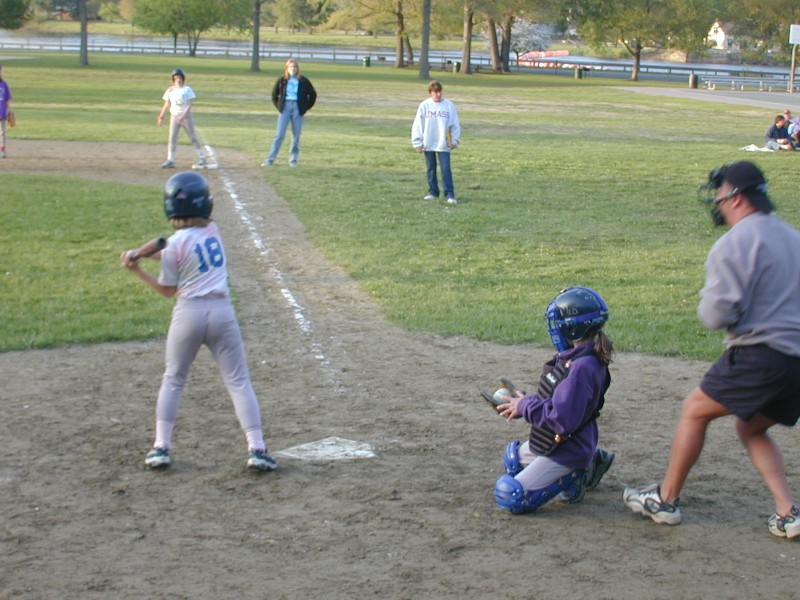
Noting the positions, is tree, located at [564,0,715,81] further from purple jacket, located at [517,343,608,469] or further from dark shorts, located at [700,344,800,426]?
dark shorts, located at [700,344,800,426]

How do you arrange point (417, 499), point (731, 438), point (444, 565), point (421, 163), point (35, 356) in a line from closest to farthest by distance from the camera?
point (444, 565), point (417, 499), point (731, 438), point (35, 356), point (421, 163)

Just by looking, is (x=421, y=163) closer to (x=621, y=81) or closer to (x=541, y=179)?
(x=541, y=179)

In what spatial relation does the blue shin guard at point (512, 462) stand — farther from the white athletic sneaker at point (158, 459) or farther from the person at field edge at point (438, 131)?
the person at field edge at point (438, 131)

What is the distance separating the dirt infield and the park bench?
59515 mm

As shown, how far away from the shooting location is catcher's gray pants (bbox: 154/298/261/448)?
5648 millimetres

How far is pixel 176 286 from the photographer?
5660mm

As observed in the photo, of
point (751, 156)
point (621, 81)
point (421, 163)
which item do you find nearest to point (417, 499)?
point (421, 163)

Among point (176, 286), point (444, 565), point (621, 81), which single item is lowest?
point (444, 565)

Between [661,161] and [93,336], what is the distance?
1721 cm

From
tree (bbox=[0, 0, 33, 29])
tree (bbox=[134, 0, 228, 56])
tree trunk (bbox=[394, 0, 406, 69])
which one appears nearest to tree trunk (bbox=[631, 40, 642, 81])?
tree trunk (bbox=[394, 0, 406, 69])

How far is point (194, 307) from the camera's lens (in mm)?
5641

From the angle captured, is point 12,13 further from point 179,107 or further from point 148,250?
point 148,250

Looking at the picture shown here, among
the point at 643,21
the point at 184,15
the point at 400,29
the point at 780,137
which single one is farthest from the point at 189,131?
the point at 184,15

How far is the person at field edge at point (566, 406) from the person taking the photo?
16.8 feet
